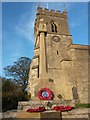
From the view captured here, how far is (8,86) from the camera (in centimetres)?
2058

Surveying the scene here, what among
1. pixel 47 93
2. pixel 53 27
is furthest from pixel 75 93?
pixel 53 27

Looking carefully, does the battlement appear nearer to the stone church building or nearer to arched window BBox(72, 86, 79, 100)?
the stone church building

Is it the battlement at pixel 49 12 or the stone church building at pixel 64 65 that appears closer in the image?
the stone church building at pixel 64 65

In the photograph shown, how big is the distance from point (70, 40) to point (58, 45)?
3151 mm

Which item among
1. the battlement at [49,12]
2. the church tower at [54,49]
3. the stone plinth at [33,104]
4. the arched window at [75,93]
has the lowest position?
the arched window at [75,93]

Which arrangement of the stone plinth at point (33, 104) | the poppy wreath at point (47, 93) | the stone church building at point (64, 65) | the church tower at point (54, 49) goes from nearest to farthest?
the stone plinth at point (33, 104)
the poppy wreath at point (47, 93)
the stone church building at point (64, 65)
the church tower at point (54, 49)

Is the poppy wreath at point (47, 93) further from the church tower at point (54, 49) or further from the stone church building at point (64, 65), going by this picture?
the stone church building at point (64, 65)

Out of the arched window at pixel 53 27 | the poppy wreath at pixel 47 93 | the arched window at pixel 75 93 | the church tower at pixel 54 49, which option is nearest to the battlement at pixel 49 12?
the church tower at pixel 54 49

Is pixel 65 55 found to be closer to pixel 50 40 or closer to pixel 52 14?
pixel 50 40

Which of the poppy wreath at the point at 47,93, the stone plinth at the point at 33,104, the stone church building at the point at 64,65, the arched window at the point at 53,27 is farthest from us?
the arched window at the point at 53,27

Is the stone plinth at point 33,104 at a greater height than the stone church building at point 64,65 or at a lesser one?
lesser

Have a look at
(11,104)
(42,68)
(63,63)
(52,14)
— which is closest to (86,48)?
(63,63)

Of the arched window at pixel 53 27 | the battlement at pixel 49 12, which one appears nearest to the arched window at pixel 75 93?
the arched window at pixel 53 27

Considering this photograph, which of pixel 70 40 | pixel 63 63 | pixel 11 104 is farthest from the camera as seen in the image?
pixel 70 40
